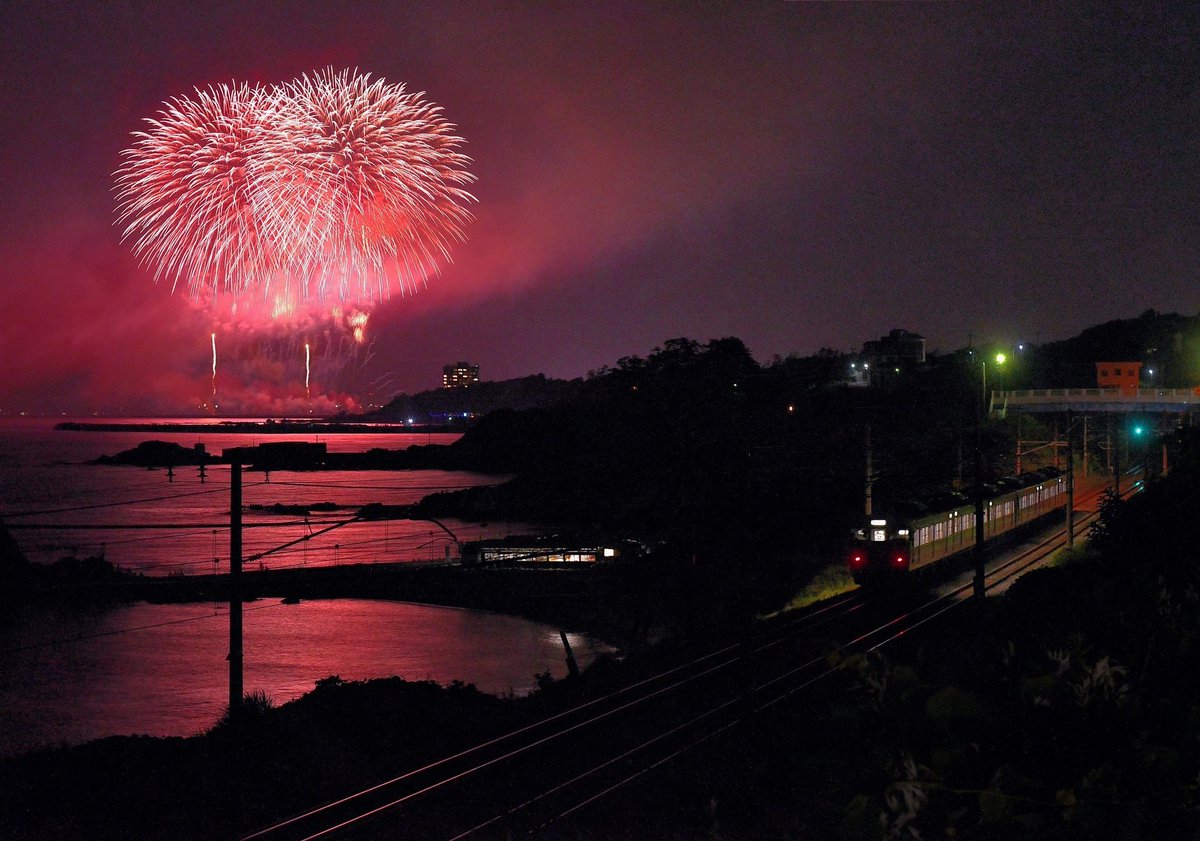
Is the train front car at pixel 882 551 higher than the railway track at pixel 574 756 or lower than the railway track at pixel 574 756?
higher

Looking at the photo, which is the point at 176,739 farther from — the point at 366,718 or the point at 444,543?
the point at 444,543

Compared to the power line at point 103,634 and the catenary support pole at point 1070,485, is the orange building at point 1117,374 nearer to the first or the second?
the catenary support pole at point 1070,485

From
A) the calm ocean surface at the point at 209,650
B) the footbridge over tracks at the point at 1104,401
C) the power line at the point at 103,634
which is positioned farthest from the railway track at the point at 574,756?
the footbridge over tracks at the point at 1104,401

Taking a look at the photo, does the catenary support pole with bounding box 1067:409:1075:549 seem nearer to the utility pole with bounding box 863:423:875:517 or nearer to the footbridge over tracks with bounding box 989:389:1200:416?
the utility pole with bounding box 863:423:875:517

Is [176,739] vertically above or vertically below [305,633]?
above

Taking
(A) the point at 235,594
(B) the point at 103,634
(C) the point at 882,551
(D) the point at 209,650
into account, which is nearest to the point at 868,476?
(C) the point at 882,551

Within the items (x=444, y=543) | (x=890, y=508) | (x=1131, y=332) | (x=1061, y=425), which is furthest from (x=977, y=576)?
(x=1131, y=332)
